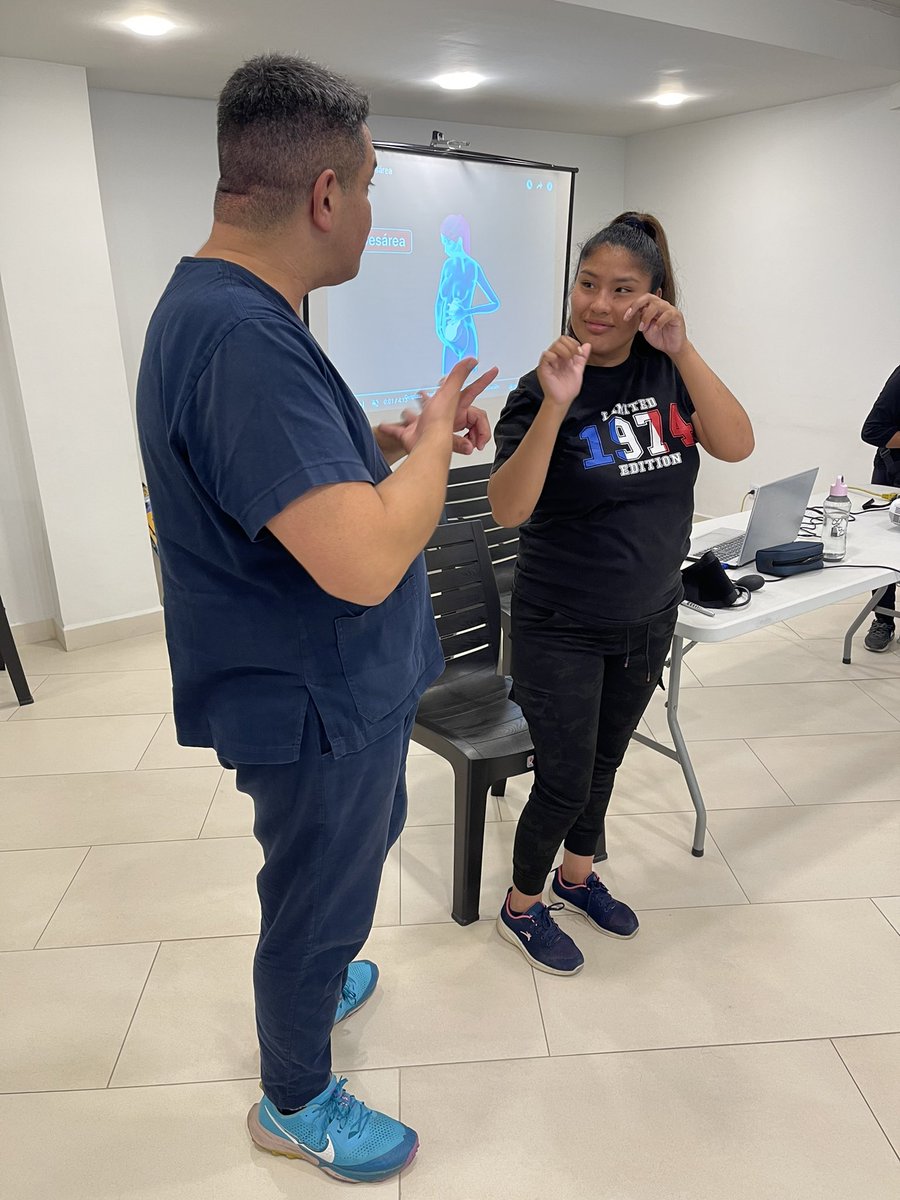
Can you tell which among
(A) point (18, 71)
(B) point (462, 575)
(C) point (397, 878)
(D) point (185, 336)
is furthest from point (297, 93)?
(A) point (18, 71)

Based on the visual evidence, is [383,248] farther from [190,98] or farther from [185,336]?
[185,336]

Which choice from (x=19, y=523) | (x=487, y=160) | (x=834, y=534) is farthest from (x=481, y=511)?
(x=487, y=160)

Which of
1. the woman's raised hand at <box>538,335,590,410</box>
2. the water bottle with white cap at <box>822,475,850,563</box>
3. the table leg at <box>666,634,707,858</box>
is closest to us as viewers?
the woman's raised hand at <box>538,335,590,410</box>

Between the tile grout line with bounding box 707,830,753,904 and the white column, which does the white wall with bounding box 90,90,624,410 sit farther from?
the tile grout line with bounding box 707,830,753,904

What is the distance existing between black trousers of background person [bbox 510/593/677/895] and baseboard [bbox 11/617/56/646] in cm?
279

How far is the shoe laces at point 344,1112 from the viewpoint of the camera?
Result: 1436 mm

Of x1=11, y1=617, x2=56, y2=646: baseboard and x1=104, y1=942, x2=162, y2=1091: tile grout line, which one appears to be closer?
x1=104, y1=942, x2=162, y2=1091: tile grout line

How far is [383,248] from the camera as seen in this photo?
420 cm

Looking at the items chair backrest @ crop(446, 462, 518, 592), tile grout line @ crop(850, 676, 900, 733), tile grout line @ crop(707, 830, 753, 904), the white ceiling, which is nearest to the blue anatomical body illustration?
the white ceiling

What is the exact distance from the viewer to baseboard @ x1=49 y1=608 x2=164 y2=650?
3.69m

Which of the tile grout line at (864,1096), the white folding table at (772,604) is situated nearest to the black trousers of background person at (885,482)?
the white folding table at (772,604)

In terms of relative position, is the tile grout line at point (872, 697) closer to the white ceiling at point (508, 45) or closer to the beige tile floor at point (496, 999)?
the beige tile floor at point (496, 999)

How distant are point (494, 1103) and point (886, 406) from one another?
299cm

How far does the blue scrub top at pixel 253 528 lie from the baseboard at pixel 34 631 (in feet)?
9.72
